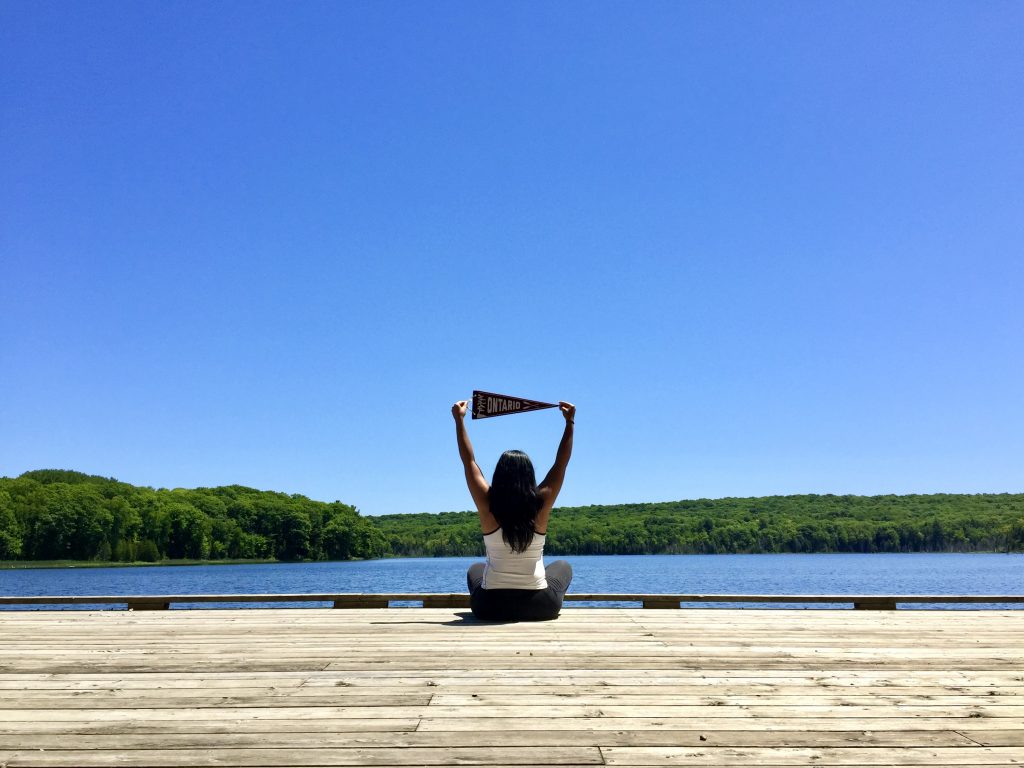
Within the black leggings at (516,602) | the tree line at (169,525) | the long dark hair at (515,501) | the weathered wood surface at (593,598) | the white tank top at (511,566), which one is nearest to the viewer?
the long dark hair at (515,501)

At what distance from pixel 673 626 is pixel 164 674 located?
142 inches

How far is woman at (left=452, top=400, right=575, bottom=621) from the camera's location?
5.66 meters

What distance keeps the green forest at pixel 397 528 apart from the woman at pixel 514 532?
99.1 metres

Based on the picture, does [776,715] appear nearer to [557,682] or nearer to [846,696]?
[846,696]

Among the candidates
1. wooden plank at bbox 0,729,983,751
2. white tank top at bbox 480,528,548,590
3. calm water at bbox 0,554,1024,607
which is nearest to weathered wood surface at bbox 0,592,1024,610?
white tank top at bbox 480,528,548,590

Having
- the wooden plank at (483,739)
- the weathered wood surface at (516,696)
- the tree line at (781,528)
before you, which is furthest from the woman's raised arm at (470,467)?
the tree line at (781,528)

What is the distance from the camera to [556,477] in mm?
5816

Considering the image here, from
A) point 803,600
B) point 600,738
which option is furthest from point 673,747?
A: point 803,600

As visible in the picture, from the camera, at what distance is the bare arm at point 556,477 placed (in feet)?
18.8

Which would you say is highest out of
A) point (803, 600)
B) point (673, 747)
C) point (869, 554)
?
point (673, 747)

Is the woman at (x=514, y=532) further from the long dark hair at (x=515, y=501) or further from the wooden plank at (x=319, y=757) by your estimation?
the wooden plank at (x=319, y=757)

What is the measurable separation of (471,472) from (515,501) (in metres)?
0.51

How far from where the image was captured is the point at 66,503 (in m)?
91.0

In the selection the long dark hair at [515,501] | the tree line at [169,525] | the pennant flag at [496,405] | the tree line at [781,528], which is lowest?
the tree line at [781,528]
